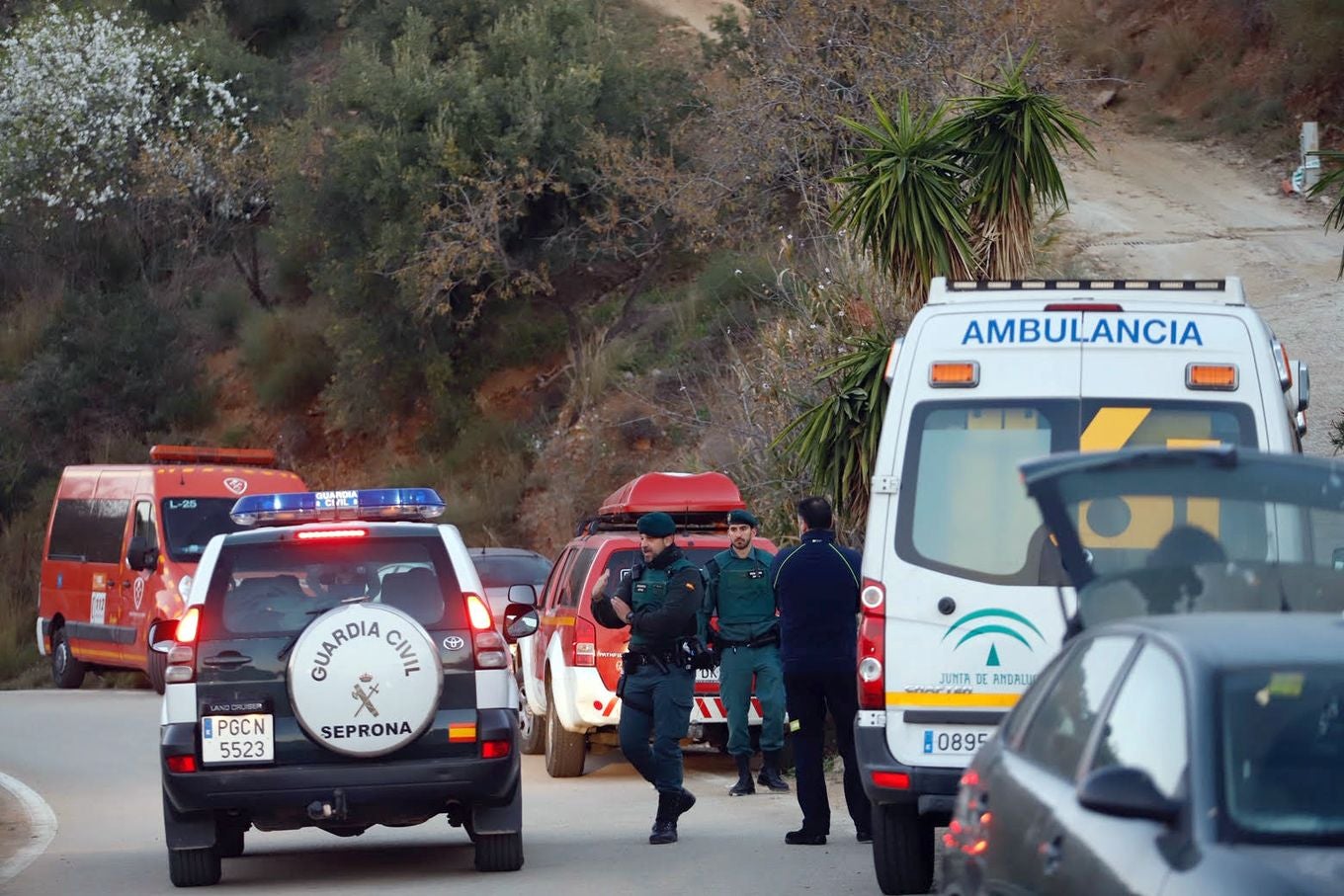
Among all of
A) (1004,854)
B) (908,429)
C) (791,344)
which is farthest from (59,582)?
(1004,854)

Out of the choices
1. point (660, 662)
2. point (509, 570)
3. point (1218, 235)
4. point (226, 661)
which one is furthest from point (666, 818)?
point (1218, 235)

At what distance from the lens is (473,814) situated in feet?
32.7

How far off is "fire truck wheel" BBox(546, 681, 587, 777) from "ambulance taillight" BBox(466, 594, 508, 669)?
4.86m

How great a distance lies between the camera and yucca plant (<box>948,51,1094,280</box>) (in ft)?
51.7

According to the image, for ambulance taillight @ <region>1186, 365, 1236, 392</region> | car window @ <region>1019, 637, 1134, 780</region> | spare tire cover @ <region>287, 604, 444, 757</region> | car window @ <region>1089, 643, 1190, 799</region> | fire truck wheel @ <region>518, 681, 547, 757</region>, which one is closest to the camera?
car window @ <region>1089, 643, 1190, 799</region>

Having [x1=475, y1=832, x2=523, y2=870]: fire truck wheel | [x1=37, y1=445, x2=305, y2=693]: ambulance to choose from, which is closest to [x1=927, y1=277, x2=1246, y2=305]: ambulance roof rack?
[x1=475, y1=832, x2=523, y2=870]: fire truck wheel

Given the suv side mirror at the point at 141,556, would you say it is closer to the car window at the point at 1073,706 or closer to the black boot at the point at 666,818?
the black boot at the point at 666,818

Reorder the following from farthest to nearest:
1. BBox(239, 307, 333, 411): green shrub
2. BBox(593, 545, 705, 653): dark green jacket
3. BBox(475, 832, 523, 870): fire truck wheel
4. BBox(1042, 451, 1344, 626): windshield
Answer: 1. BBox(239, 307, 333, 411): green shrub
2. BBox(593, 545, 705, 653): dark green jacket
3. BBox(475, 832, 523, 870): fire truck wheel
4. BBox(1042, 451, 1344, 626): windshield

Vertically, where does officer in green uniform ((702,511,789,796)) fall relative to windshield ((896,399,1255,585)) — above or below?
below

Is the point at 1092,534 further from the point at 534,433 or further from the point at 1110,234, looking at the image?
the point at 534,433

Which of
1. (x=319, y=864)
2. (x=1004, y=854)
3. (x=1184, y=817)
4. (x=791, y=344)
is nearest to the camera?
(x=1184, y=817)

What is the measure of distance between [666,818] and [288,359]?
2906 cm

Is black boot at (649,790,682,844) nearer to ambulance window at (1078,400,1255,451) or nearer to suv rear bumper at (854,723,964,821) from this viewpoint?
suv rear bumper at (854,723,964,821)

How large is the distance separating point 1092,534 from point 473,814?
414cm
